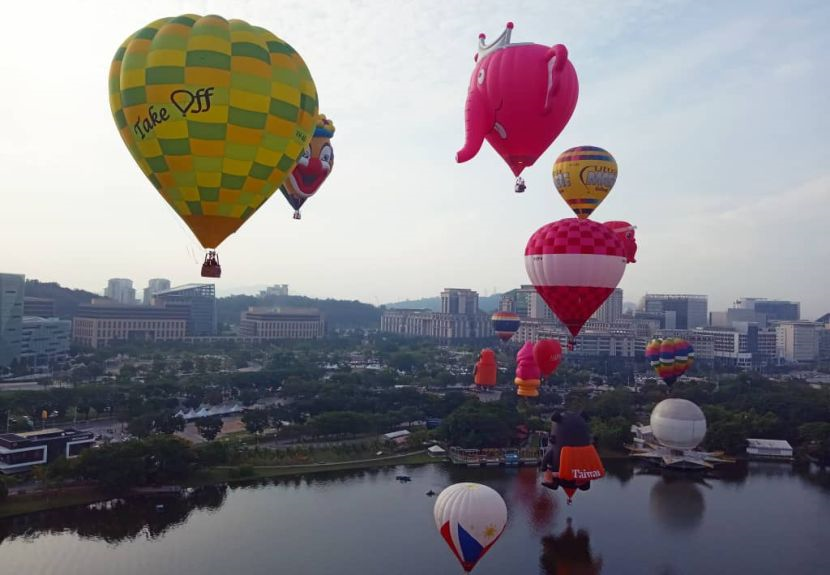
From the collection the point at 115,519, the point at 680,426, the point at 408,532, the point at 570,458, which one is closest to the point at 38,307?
the point at 115,519

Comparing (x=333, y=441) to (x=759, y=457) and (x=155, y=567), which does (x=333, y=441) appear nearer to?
(x=155, y=567)

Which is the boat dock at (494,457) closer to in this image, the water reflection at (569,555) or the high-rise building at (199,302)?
the water reflection at (569,555)

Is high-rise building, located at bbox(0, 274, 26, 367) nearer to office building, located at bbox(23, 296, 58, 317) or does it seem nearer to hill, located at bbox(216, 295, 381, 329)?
office building, located at bbox(23, 296, 58, 317)

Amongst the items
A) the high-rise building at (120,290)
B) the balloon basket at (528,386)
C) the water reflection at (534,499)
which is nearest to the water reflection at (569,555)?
the water reflection at (534,499)

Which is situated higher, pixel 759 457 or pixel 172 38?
pixel 172 38

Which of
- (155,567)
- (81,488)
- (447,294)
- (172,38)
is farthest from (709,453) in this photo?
(447,294)

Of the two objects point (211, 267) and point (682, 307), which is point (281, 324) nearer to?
point (682, 307)

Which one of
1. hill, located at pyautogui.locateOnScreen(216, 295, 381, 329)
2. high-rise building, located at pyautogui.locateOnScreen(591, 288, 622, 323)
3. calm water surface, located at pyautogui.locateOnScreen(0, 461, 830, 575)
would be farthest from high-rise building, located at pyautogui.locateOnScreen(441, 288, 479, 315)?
calm water surface, located at pyautogui.locateOnScreen(0, 461, 830, 575)
